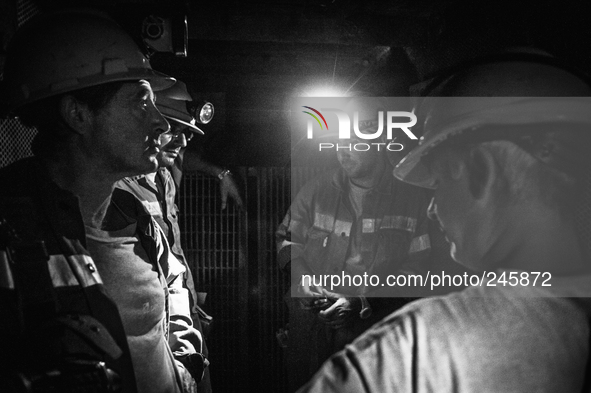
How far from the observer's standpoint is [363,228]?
Result: 2.55 meters

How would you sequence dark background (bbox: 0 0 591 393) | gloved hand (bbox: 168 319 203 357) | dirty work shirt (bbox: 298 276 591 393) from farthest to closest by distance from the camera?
dark background (bbox: 0 0 591 393) → gloved hand (bbox: 168 319 203 357) → dirty work shirt (bbox: 298 276 591 393)

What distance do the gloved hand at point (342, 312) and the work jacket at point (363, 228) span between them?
0.14m

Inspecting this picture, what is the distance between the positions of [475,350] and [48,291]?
95cm

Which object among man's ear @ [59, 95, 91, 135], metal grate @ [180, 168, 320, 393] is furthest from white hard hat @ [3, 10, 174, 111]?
metal grate @ [180, 168, 320, 393]

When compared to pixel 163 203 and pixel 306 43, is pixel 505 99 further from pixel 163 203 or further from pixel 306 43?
pixel 163 203

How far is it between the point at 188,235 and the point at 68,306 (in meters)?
2.20

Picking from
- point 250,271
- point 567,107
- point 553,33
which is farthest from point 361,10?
point 250,271

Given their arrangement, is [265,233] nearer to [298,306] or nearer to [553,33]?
[298,306]

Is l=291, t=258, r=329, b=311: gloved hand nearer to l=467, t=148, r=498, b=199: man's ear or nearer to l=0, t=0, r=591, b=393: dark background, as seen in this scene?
l=0, t=0, r=591, b=393: dark background

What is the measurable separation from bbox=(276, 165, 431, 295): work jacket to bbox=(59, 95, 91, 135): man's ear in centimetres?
171

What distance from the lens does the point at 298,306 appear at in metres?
2.90

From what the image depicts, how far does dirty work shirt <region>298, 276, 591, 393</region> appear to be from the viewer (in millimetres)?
684

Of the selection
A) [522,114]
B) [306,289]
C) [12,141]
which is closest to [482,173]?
[522,114]

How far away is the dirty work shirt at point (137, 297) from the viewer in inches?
46.2
